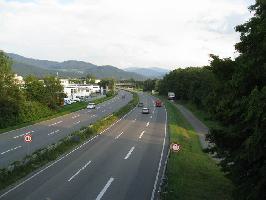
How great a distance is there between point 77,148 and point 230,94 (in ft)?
67.5

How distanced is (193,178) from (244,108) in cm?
1084

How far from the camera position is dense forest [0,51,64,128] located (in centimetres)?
5644

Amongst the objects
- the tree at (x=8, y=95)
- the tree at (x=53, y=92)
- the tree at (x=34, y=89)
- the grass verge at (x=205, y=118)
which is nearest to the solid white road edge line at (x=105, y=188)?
the grass verge at (x=205, y=118)

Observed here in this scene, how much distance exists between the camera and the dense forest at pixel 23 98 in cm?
5644

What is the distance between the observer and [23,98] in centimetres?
6066

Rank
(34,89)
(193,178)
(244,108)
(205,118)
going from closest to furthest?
(244,108) → (205,118) → (193,178) → (34,89)

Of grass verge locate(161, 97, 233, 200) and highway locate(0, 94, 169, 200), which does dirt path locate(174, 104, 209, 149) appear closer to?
highway locate(0, 94, 169, 200)

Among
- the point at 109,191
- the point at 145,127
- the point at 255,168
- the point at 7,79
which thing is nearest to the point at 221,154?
the point at 255,168

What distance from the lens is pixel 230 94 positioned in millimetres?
19219

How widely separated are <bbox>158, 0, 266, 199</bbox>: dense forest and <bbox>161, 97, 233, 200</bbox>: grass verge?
2.63 metres

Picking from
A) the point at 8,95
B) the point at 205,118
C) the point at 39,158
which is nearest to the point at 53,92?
the point at 8,95

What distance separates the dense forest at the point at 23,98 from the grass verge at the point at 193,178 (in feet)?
81.5

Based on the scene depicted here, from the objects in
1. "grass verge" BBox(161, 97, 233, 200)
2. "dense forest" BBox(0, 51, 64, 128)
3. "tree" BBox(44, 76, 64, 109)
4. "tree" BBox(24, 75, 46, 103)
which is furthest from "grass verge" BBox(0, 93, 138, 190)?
"tree" BBox(44, 76, 64, 109)

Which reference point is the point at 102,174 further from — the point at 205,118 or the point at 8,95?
the point at 8,95
